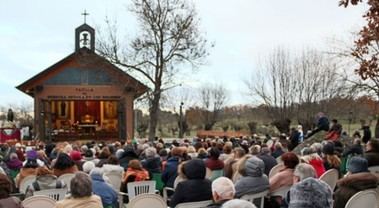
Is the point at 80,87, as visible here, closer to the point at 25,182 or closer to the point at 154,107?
the point at 154,107

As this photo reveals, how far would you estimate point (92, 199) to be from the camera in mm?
6309

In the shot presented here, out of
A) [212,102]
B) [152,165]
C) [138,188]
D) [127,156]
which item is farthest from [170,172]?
[212,102]

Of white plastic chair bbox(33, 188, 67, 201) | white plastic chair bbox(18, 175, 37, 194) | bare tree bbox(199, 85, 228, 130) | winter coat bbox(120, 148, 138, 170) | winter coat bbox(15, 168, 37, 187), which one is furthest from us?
bare tree bbox(199, 85, 228, 130)

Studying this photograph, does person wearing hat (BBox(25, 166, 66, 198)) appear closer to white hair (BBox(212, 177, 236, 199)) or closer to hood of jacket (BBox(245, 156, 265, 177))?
hood of jacket (BBox(245, 156, 265, 177))

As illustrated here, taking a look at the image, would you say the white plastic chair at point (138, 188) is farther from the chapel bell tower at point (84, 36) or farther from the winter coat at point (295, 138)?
the chapel bell tower at point (84, 36)

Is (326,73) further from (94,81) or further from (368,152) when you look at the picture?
(368,152)

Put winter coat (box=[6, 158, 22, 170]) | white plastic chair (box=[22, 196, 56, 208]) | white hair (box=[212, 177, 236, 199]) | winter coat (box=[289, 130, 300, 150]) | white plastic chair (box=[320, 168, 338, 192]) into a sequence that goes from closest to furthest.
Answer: white hair (box=[212, 177, 236, 199]) < white plastic chair (box=[22, 196, 56, 208]) < white plastic chair (box=[320, 168, 338, 192]) < winter coat (box=[6, 158, 22, 170]) < winter coat (box=[289, 130, 300, 150])

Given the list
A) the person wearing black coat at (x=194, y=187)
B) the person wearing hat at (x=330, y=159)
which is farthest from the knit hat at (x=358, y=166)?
the person wearing hat at (x=330, y=159)

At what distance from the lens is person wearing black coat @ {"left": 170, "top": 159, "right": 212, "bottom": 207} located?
718 cm

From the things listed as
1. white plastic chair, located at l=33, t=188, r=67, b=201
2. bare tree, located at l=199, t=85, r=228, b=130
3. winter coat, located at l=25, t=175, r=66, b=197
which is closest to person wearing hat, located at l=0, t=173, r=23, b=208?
white plastic chair, located at l=33, t=188, r=67, b=201

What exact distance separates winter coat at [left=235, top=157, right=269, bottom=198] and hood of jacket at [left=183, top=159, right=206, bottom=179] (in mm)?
594

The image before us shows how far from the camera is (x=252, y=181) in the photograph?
768cm

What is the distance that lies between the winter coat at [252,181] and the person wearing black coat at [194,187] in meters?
0.52

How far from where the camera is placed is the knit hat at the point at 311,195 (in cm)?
500
